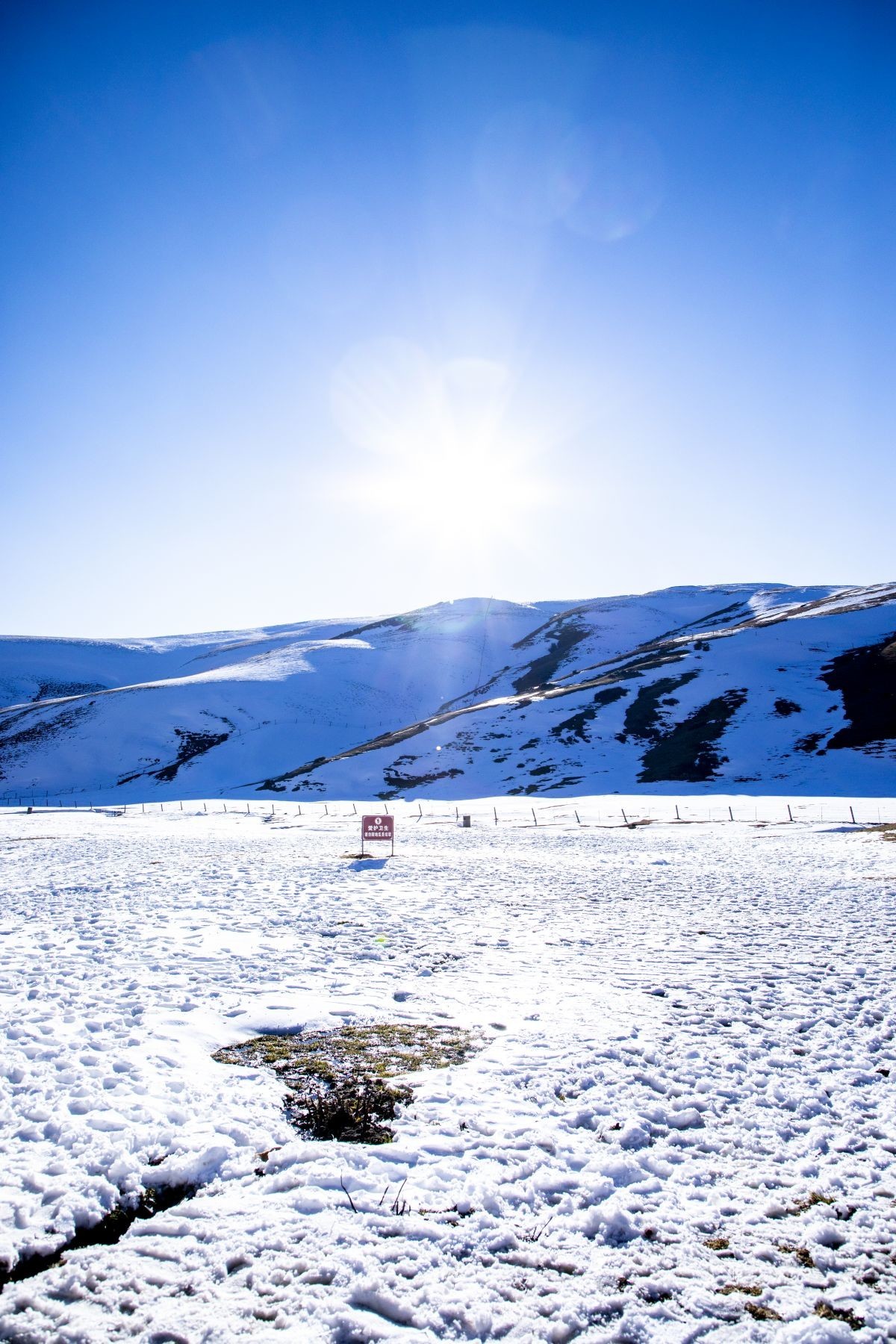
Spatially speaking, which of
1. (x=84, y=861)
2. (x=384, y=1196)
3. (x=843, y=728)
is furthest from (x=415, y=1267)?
(x=843, y=728)

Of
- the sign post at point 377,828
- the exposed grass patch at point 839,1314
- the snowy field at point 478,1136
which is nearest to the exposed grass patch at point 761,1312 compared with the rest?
the snowy field at point 478,1136

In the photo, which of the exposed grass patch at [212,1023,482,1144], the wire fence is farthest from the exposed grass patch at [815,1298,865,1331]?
the wire fence

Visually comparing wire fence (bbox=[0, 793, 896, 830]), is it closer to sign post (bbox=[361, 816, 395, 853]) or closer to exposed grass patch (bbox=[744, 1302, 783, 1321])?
sign post (bbox=[361, 816, 395, 853])

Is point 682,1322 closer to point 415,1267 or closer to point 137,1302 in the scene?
point 415,1267

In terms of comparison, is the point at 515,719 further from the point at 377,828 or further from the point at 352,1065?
the point at 352,1065

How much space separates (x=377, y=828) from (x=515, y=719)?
51578mm

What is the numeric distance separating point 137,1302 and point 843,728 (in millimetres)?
65258

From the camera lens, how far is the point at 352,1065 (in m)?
6.87

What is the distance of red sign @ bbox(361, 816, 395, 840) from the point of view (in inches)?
1011

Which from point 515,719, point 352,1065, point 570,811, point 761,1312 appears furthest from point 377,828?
point 515,719

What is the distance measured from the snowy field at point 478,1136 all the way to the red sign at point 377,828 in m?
11.7

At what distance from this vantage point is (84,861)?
23156mm

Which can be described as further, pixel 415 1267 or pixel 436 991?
pixel 436 991

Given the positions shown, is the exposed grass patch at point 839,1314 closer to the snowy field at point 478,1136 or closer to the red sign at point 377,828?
the snowy field at point 478,1136
